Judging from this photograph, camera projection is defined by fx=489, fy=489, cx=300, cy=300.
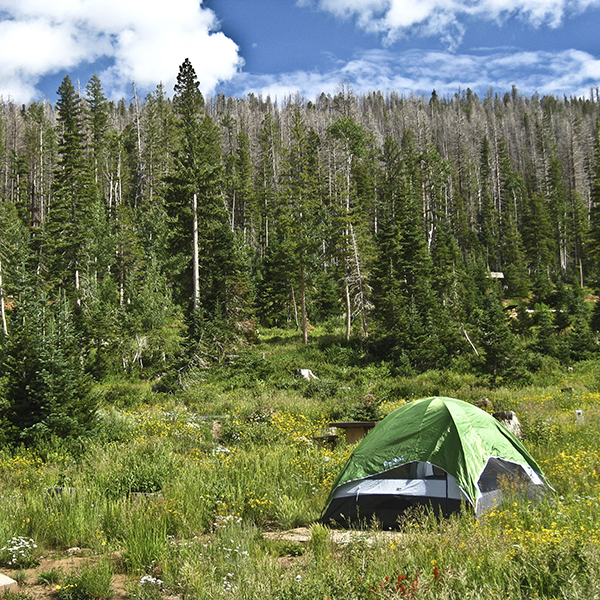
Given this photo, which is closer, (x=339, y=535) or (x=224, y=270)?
(x=339, y=535)

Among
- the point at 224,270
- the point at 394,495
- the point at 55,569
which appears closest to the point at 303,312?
the point at 224,270

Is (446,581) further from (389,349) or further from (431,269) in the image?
(431,269)

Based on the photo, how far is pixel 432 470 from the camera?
7.49 m

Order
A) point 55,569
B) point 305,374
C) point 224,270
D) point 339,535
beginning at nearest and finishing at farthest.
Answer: point 55,569
point 339,535
point 305,374
point 224,270

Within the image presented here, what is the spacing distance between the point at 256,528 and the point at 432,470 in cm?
278

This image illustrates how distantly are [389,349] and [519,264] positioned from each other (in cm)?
3679

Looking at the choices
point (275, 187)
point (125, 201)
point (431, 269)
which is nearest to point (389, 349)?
point (431, 269)

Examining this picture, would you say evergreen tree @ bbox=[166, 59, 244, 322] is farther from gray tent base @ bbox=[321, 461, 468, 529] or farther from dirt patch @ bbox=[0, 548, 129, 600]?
dirt patch @ bbox=[0, 548, 129, 600]

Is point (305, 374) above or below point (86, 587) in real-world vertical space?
below

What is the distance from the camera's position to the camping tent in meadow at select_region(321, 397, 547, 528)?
7.27m

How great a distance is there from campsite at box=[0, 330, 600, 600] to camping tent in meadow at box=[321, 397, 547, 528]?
0.27 m

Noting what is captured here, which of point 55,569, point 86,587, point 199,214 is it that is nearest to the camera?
point 86,587

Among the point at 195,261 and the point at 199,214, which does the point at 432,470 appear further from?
the point at 199,214

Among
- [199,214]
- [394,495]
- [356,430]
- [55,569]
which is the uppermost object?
[199,214]
